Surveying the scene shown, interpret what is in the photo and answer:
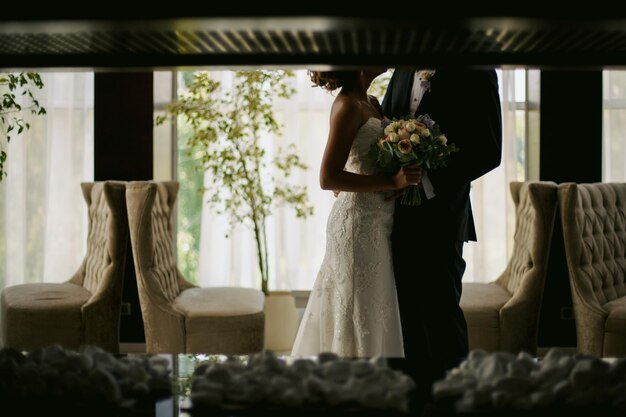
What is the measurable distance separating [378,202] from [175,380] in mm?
2393

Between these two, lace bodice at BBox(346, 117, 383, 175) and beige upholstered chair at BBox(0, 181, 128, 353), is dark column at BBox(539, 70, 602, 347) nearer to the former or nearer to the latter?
lace bodice at BBox(346, 117, 383, 175)

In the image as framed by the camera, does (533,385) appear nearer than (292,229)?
Yes

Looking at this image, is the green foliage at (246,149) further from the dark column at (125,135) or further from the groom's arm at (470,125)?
the groom's arm at (470,125)

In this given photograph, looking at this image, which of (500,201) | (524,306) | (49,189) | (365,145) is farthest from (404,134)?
(49,189)

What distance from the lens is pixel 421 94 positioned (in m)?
3.79

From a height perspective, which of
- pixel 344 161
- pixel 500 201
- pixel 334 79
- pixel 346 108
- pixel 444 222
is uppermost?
pixel 334 79

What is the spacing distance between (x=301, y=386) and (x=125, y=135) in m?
5.01

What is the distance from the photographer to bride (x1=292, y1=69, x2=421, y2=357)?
364 cm

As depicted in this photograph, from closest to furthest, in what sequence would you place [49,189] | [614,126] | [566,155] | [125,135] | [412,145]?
[412,145] < [566,155] < [125,135] < [614,126] < [49,189]

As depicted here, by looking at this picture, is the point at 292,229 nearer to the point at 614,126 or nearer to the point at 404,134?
the point at 614,126

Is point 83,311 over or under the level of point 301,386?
under

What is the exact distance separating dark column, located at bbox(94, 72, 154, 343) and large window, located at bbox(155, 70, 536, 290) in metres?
0.85

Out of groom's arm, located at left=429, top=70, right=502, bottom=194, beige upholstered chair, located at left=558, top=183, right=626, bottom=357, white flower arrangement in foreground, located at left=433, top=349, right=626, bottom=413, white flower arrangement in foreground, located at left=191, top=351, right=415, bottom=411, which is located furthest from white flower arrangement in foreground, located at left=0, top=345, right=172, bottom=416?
beige upholstered chair, located at left=558, top=183, right=626, bottom=357

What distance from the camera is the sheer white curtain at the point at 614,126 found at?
6559mm
